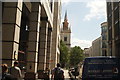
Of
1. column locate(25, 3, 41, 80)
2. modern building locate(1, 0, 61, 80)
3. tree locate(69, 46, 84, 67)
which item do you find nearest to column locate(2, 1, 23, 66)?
modern building locate(1, 0, 61, 80)

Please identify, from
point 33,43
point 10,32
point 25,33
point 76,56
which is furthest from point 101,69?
point 76,56

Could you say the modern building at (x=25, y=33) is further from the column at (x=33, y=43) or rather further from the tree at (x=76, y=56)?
the tree at (x=76, y=56)

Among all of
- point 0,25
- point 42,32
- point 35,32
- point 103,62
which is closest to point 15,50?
point 0,25

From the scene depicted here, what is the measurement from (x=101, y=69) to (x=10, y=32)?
4.99 metres

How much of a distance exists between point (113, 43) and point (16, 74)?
126 ft

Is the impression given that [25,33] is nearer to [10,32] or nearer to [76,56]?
[10,32]

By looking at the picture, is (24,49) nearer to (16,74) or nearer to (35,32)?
(35,32)

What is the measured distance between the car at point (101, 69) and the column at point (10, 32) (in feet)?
12.4

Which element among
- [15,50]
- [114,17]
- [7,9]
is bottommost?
[15,50]

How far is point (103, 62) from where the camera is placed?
34.0 ft

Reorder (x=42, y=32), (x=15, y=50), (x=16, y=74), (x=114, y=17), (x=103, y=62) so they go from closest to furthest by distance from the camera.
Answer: (x=16, y=74) < (x=103, y=62) < (x=15, y=50) < (x=42, y=32) < (x=114, y=17)

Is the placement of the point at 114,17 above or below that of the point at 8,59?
above

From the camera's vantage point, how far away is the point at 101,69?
10.2 m

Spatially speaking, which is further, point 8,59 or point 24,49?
point 24,49
